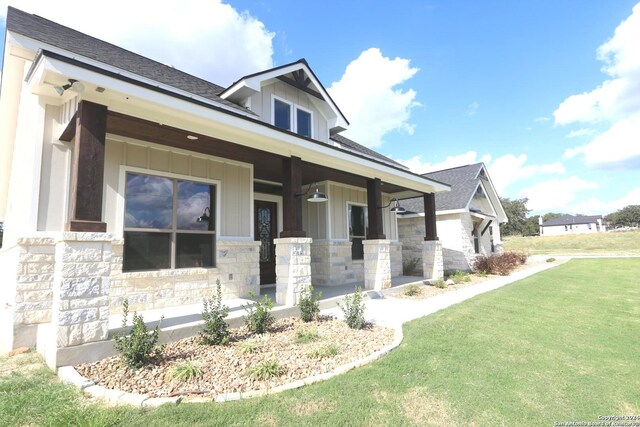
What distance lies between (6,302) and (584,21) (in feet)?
Answer: 54.7

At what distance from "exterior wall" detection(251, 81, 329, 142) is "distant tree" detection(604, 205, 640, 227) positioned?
319 feet

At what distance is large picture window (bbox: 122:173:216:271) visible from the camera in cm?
605

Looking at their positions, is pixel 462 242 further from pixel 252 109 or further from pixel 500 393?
pixel 500 393

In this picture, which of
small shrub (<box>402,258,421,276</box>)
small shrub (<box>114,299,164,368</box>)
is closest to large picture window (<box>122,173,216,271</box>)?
small shrub (<box>114,299,164,368</box>)

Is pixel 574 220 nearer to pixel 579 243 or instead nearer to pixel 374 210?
pixel 579 243

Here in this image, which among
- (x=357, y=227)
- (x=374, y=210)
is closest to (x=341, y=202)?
(x=357, y=227)

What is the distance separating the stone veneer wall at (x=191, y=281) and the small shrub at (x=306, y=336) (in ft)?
9.28

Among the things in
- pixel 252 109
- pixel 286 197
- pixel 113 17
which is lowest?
pixel 286 197

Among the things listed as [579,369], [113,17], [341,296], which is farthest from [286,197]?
[113,17]

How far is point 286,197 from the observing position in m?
6.75

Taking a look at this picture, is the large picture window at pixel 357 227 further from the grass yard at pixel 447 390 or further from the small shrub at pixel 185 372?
the small shrub at pixel 185 372

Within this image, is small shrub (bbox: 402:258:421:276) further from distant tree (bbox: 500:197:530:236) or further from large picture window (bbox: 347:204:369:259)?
distant tree (bbox: 500:197:530:236)

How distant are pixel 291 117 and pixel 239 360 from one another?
8003mm

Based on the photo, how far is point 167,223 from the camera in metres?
6.51
